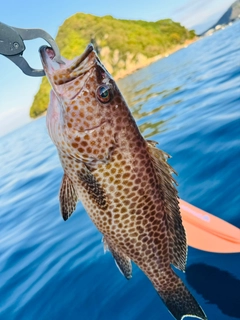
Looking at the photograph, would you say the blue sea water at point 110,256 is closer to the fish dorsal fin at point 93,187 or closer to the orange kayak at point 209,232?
the orange kayak at point 209,232

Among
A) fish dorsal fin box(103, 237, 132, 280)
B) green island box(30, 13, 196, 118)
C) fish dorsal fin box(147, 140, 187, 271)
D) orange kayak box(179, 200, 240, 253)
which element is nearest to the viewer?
fish dorsal fin box(147, 140, 187, 271)

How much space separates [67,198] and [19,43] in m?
1.33

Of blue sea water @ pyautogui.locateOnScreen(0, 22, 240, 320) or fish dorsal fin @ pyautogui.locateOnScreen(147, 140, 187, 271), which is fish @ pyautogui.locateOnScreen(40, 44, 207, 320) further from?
blue sea water @ pyautogui.locateOnScreen(0, 22, 240, 320)

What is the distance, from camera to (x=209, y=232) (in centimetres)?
532

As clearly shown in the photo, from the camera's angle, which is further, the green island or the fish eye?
the green island

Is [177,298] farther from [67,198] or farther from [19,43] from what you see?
[19,43]

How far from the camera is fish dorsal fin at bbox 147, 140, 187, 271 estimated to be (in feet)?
9.87

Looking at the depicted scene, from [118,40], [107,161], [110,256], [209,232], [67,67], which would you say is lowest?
[110,256]

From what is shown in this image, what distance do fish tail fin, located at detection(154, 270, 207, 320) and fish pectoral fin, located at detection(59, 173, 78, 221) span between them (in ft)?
3.75

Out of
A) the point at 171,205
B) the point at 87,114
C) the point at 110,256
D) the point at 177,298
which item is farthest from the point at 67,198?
the point at 110,256

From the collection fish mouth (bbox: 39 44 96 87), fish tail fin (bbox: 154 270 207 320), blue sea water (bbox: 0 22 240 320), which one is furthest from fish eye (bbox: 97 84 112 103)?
blue sea water (bbox: 0 22 240 320)

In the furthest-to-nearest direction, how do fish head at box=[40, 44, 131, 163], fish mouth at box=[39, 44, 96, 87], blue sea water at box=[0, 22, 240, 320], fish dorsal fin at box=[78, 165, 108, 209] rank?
blue sea water at box=[0, 22, 240, 320] → fish dorsal fin at box=[78, 165, 108, 209] → fish head at box=[40, 44, 131, 163] → fish mouth at box=[39, 44, 96, 87]

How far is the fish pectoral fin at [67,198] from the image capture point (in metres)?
2.96

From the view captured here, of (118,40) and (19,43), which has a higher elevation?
(118,40)
